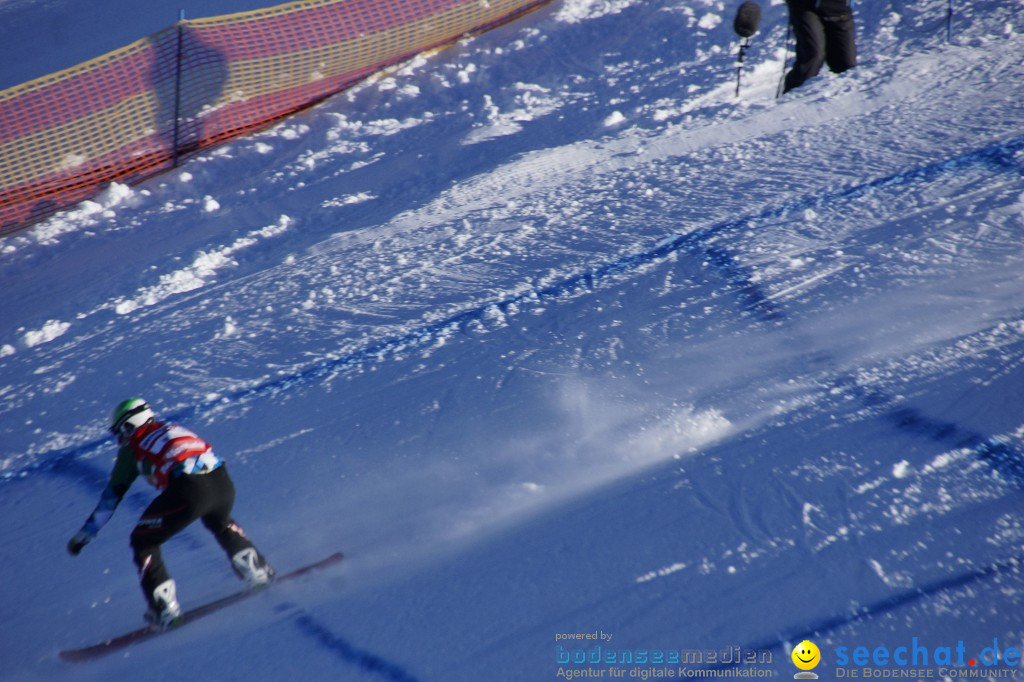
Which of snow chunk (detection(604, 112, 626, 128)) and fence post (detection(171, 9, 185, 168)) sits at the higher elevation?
fence post (detection(171, 9, 185, 168))

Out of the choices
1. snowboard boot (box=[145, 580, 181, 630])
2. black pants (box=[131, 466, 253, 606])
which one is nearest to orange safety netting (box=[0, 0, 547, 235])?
black pants (box=[131, 466, 253, 606])

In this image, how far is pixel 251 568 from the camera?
3.37 metres

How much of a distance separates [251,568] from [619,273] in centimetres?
269

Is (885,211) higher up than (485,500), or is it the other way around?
(885,211)

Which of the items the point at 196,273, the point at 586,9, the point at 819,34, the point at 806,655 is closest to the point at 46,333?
the point at 196,273

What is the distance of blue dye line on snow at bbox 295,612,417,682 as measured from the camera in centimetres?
295

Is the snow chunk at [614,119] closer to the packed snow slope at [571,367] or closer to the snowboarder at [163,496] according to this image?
the packed snow slope at [571,367]

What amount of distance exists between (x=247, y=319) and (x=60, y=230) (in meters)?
2.60

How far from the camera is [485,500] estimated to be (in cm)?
365

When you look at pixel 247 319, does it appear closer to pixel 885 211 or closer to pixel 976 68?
pixel 885 211

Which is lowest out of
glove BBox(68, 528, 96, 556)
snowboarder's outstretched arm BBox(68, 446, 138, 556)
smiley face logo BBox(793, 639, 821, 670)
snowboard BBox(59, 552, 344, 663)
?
snowboard BBox(59, 552, 344, 663)

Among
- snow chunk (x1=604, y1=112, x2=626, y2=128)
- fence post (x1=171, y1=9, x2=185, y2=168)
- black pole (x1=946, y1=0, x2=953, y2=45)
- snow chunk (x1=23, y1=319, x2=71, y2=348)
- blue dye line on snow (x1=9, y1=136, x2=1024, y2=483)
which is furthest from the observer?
fence post (x1=171, y1=9, x2=185, y2=168)

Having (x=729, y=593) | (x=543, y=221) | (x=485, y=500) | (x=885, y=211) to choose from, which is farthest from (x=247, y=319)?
(x=885, y=211)

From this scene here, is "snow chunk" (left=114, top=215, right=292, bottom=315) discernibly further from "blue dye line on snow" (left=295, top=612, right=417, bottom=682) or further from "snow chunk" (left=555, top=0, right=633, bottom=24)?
"snow chunk" (left=555, top=0, right=633, bottom=24)
